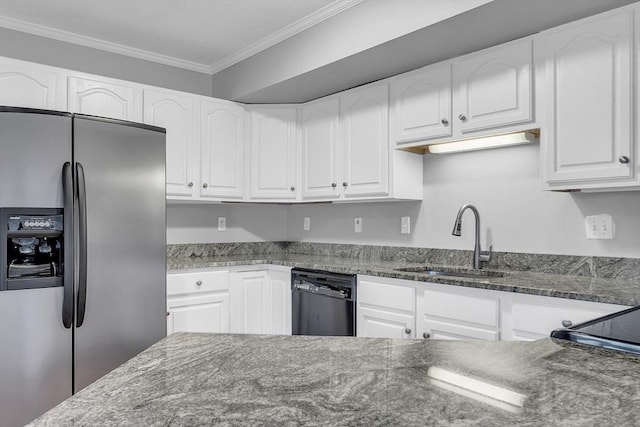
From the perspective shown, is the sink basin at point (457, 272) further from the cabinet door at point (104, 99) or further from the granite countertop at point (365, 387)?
the cabinet door at point (104, 99)

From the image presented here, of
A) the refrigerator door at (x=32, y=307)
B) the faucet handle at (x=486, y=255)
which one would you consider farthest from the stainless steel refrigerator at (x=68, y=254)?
the faucet handle at (x=486, y=255)

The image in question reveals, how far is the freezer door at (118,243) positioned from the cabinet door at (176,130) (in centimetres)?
54

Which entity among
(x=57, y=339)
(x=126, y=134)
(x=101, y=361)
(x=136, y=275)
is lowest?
(x=101, y=361)

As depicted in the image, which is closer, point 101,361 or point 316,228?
point 101,361

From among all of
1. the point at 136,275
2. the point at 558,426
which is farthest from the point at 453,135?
the point at 558,426

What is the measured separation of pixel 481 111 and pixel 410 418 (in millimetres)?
2252

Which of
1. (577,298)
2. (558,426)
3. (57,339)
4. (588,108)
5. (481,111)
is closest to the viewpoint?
(558,426)

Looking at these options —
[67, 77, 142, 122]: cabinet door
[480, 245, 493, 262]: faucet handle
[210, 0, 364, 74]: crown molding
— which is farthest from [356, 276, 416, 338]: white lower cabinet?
[67, 77, 142, 122]: cabinet door

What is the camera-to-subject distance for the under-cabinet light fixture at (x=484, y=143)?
2586 millimetres

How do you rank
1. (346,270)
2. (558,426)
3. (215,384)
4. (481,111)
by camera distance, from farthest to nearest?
1. (346,270)
2. (481,111)
3. (215,384)
4. (558,426)

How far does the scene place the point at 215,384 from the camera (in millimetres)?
733

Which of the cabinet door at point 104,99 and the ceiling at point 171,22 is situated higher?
the ceiling at point 171,22

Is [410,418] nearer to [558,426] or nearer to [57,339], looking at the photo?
[558,426]

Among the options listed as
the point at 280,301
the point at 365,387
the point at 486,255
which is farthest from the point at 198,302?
the point at 365,387
